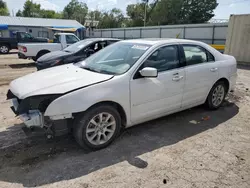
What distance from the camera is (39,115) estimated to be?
10.1 feet

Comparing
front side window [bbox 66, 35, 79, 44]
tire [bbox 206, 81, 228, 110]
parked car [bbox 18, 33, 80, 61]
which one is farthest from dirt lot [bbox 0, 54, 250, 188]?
front side window [bbox 66, 35, 79, 44]

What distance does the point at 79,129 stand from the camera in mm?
3168

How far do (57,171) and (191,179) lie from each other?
1.71m

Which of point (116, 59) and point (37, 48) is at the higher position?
point (116, 59)

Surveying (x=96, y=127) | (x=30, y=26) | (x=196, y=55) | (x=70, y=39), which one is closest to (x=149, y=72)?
(x=96, y=127)

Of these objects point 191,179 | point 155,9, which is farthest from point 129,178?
point 155,9

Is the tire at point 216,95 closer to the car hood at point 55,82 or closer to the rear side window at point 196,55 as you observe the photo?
the rear side window at point 196,55

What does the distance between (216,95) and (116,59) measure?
2568 mm

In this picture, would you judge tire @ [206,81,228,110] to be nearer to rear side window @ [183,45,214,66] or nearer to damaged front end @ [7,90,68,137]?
rear side window @ [183,45,214,66]

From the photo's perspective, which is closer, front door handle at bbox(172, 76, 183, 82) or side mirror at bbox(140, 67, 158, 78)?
side mirror at bbox(140, 67, 158, 78)

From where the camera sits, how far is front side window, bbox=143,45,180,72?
385 centimetres

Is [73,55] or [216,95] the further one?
[73,55]

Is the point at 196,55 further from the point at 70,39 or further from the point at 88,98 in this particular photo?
the point at 70,39

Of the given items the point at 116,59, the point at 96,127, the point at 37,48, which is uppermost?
the point at 116,59
